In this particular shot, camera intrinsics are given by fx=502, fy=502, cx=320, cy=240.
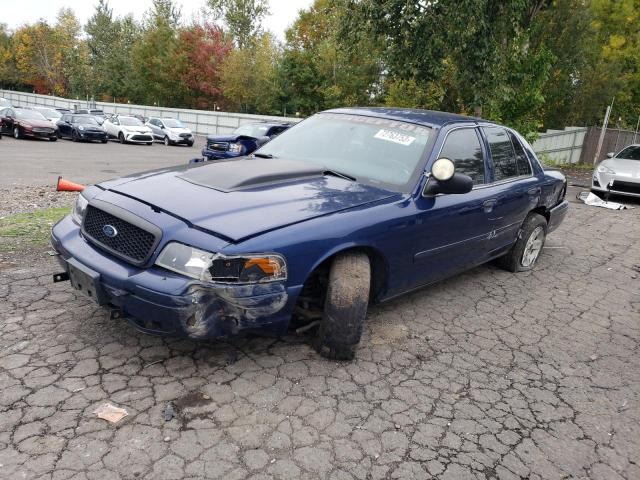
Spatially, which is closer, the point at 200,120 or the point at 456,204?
the point at 456,204

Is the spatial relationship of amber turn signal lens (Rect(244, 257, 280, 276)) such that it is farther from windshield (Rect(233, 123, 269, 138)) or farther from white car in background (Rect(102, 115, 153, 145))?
white car in background (Rect(102, 115, 153, 145))

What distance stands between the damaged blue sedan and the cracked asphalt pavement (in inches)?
14.3

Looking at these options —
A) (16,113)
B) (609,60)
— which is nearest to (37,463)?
(16,113)

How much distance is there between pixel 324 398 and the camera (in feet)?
9.66

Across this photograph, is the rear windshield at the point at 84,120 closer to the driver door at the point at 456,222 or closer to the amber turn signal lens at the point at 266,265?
the driver door at the point at 456,222

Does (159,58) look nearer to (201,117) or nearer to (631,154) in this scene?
(201,117)

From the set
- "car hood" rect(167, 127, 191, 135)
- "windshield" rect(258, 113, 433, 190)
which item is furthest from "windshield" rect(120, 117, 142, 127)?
"windshield" rect(258, 113, 433, 190)

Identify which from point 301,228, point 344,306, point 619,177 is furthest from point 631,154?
point 301,228

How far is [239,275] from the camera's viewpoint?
2758 mm

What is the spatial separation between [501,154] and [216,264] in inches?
128

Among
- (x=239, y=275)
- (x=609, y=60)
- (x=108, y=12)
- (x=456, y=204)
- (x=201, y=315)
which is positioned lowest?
(x=201, y=315)

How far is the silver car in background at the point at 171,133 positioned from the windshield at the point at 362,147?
69.6 feet

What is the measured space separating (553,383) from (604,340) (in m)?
1.08

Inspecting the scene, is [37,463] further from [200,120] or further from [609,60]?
[200,120]
